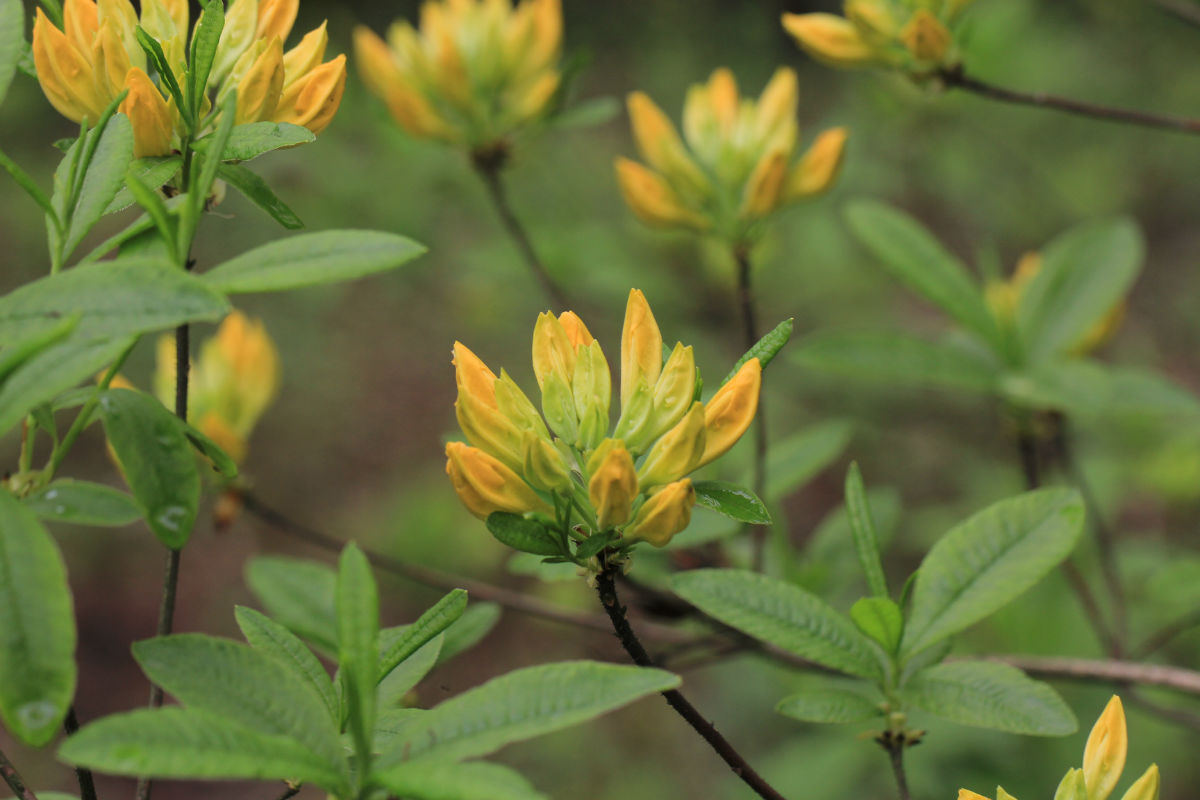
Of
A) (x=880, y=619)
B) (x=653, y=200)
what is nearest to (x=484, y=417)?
(x=880, y=619)

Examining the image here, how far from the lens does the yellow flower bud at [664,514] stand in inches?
26.4

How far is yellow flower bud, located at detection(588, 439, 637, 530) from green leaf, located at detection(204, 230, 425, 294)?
190mm

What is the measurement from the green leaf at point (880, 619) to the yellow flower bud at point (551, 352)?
30 centimetres

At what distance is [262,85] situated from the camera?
0.73 meters

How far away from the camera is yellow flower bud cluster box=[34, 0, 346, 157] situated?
72 cm

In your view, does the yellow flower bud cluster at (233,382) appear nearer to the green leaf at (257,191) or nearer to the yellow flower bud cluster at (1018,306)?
the green leaf at (257,191)

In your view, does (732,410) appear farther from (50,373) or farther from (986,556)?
(50,373)

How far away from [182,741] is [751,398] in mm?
417

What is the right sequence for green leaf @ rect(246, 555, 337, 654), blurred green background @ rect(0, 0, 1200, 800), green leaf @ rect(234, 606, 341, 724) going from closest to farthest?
green leaf @ rect(234, 606, 341, 724) < green leaf @ rect(246, 555, 337, 654) < blurred green background @ rect(0, 0, 1200, 800)

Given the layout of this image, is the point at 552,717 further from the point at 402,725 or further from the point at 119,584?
the point at 119,584

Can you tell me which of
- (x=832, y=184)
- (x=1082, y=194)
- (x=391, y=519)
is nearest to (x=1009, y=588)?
(x=832, y=184)

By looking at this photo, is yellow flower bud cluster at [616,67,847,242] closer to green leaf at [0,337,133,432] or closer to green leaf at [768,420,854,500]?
green leaf at [768,420,854,500]

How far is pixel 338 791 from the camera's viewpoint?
0.56 meters

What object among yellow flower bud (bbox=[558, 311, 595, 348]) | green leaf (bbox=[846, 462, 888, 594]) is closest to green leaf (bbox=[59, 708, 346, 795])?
yellow flower bud (bbox=[558, 311, 595, 348])
